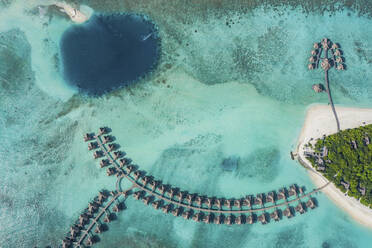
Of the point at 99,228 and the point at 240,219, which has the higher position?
the point at 240,219

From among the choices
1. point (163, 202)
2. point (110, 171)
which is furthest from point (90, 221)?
point (163, 202)

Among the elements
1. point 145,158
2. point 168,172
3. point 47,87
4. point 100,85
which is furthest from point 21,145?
point 168,172

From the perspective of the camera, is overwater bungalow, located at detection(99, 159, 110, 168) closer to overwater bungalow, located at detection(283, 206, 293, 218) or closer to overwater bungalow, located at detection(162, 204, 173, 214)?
overwater bungalow, located at detection(162, 204, 173, 214)

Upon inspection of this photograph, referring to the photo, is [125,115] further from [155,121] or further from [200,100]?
[200,100]

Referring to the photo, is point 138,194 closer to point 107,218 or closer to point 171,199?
point 171,199

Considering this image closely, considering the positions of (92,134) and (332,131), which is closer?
(92,134)

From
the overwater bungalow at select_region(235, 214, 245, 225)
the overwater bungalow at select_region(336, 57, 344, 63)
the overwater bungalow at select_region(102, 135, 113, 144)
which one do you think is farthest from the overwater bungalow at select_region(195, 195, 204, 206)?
the overwater bungalow at select_region(336, 57, 344, 63)

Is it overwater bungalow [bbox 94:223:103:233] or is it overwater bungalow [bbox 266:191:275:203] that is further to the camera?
overwater bungalow [bbox 266:191:275:203]

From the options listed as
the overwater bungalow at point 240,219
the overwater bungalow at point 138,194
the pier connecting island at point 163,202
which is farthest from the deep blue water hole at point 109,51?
the overwater bungalow at point 240,219
